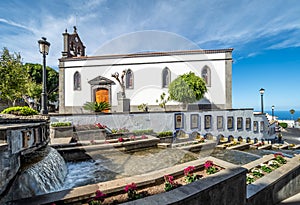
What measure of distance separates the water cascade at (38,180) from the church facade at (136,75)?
13.5 meters

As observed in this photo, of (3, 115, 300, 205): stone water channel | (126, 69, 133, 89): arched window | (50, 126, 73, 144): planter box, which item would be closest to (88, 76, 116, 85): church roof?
(126, 69, 133, 89): arched window

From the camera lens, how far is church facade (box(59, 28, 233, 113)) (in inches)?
684

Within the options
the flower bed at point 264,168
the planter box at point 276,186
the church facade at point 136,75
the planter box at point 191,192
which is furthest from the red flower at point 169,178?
the church facade at point 136,75

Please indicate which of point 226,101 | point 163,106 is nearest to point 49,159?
point 163,106

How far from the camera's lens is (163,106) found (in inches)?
673

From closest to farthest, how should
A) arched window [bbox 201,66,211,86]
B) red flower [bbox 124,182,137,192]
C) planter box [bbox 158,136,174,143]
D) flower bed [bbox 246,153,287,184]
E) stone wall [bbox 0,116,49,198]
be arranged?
stone wall [bbox 0,116,49,198] → red flower [bbox 124,182,137,192] → flower bed [bbox 246,153,287,184] → planter box [bbox 158,136,174,143] → arched window [bbox 201,66,211,86]

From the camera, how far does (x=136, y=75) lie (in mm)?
18516

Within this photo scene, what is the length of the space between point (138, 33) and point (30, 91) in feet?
57.8

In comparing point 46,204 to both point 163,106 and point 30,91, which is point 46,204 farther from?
point 30,91

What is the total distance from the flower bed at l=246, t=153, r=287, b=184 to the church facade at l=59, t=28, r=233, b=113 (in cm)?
1239

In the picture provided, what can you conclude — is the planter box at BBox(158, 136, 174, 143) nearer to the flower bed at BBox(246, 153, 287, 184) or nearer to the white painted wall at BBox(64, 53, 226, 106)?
the flower bed at BBox(246, 153, 287, 184)

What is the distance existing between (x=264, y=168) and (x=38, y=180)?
19.1ft

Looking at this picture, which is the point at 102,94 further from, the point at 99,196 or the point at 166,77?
the point at 99,196

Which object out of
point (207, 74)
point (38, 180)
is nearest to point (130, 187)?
point (38, 180)
